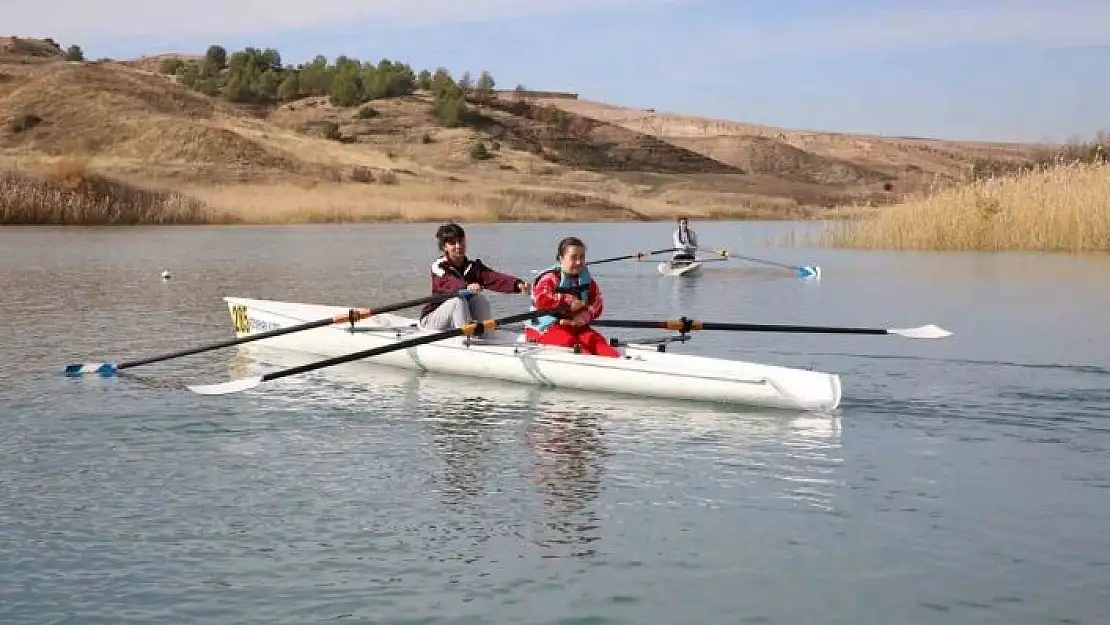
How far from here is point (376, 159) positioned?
8394cm

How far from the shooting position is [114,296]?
885 inches

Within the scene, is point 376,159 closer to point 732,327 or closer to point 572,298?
point 572,298

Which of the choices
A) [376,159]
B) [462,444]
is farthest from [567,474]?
[376,159]

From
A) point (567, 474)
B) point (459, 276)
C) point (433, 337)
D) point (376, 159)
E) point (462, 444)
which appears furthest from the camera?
point (376, 159)

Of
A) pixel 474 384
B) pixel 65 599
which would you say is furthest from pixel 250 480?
→ pixel 474 384

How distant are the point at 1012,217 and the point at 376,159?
59652 millimetres

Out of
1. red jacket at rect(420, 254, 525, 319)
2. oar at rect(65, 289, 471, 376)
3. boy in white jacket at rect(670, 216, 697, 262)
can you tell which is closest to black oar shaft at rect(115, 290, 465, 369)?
oar at rect(65, 289, 471, 376)

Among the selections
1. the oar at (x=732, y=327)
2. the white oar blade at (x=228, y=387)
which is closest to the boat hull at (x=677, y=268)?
the oar at (x=732, y=327)

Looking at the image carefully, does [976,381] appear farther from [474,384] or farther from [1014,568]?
[1014,568]

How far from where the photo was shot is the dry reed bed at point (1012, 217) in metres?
27.0

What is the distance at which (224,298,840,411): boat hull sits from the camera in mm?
11219

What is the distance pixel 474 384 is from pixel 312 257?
68.4 feet

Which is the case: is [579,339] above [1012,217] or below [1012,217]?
below

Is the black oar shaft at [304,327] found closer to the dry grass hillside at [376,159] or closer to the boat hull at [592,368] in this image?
the boat hull at [592,368]
